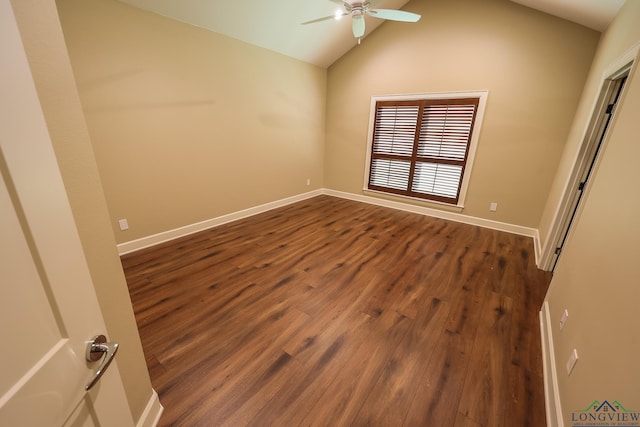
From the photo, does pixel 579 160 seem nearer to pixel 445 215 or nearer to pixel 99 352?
pixel 445 215

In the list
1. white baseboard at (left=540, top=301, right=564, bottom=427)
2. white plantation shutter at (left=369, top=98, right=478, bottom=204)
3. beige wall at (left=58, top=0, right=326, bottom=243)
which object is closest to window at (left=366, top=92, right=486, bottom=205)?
white plantation shutter at (left=369, top=98, right=478, bottom=204)

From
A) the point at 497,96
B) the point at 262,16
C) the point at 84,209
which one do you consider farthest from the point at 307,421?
the point at 497,96

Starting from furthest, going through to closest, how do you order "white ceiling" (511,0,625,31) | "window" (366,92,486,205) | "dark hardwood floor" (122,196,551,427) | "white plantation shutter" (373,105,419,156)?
1. "white plantation shutter" (373,105,419,156)
2. "window" (366,92,486,205)
3. "white ceiling" (511,0,625,31)
4. "dark hardwood floor" (122,196,551,427)

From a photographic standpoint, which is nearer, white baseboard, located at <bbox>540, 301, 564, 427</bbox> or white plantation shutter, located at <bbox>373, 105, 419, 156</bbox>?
white baseboard, located at <bbox>540, 301, 564, 427</bbox>

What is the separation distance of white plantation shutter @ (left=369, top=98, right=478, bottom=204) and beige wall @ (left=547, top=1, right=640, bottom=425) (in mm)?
2027

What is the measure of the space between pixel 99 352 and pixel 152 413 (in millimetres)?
950

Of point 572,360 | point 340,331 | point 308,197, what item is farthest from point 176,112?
point 572,360

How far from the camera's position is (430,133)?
13.5ft

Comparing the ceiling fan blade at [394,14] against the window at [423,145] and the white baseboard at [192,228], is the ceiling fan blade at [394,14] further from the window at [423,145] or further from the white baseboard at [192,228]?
the white baseboard at [192,228]

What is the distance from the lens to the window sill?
13.6 ft

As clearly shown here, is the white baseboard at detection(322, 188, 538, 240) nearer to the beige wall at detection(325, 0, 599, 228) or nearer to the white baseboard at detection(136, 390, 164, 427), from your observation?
the beige wall at detection(325, 0, 599, 228)

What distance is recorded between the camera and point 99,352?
593 mm

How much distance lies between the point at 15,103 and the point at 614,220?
211 centimetres

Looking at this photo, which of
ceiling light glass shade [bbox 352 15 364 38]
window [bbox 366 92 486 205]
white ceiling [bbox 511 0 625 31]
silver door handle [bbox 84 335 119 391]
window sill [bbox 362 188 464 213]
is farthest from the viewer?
window sill [bbox 362 188 464 213]
